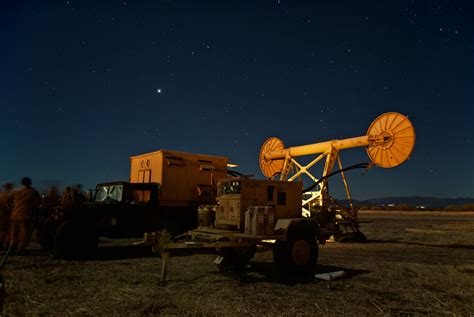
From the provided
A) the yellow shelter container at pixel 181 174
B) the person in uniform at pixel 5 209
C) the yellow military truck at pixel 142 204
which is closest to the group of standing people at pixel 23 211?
the yellow military truck at pixel 142 204

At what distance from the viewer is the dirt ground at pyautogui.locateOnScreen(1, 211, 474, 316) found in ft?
18.9

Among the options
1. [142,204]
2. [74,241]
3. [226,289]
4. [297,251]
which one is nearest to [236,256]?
[297,251]

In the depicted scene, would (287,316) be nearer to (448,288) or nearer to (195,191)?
(448,288)

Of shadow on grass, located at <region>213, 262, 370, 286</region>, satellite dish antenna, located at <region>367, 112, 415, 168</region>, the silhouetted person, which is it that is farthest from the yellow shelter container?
satellite dish antenna, located at <region>367, 112, 415, 168</region>

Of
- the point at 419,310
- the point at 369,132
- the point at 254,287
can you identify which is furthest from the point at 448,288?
the point at 369,132

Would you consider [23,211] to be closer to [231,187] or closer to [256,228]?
[231,187]

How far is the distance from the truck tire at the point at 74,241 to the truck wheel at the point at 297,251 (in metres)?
5.77

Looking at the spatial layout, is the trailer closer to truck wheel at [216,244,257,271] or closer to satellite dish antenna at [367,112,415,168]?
truck wheel at [216,244,257,271]

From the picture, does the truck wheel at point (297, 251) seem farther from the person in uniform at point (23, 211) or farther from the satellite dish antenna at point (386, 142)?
the satellite dish antenna at point (386, 142)

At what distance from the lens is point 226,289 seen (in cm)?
712

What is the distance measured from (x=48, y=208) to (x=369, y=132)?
13738mm

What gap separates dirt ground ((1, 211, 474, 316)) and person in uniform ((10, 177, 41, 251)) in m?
0.80

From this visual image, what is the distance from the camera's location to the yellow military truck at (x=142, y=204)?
10680 mm

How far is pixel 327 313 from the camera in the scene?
18.4ft
